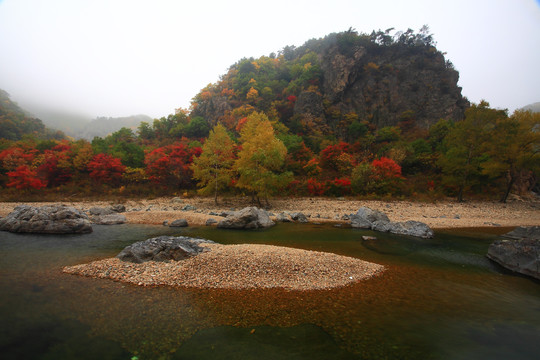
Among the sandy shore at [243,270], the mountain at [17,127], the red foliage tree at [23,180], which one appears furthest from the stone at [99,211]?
the mountain at [17,127]

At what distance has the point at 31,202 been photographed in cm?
2878

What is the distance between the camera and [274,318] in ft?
20.9

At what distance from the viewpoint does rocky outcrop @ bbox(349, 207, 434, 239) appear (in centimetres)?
1621

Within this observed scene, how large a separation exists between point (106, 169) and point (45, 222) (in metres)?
25.3

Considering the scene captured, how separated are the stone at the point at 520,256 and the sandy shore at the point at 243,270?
621 cm

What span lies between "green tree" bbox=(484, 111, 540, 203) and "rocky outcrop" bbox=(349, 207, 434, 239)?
20.4m

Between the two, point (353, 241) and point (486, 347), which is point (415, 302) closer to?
point (486, 347)

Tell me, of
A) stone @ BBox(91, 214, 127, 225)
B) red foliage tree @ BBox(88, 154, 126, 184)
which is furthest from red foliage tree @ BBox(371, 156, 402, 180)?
red foliage tree @ BBox(88, 154, 126, 184)

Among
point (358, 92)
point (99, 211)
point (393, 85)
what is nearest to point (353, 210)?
point (99, 211)

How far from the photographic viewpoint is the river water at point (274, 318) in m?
5.13

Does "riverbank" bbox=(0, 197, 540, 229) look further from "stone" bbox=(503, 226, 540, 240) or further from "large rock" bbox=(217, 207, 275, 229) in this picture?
"stone" bbox=(503, 226, 540, 240)

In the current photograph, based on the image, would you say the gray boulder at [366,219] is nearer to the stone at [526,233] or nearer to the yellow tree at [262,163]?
the stone at [526,233]

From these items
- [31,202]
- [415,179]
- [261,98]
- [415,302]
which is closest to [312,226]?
[415,302]

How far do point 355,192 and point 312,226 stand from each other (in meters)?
16.9
